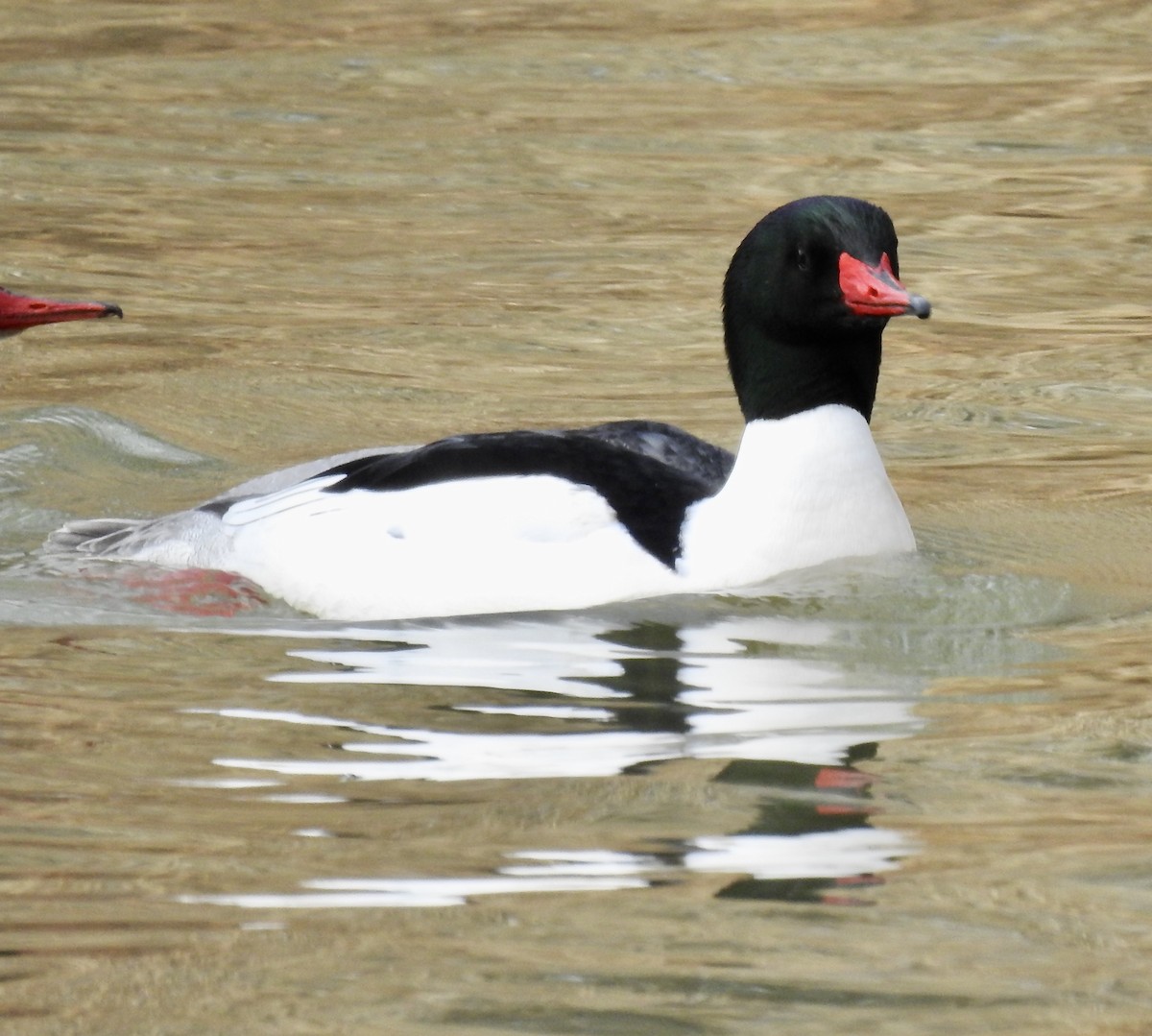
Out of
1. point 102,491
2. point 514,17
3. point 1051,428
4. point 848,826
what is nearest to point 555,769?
point 848,826

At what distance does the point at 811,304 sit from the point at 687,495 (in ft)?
1.92

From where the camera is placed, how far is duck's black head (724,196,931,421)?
553cm

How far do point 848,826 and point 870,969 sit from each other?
637 millimetres

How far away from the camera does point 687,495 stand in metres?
5.81

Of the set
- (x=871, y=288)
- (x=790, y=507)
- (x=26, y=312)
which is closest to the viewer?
(x=871, y=288)

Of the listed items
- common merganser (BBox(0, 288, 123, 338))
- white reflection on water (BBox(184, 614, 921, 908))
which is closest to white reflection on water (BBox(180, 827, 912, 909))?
white reflection on water (BBox(184, 614, 921, 908))

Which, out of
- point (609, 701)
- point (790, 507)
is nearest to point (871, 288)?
point (790, 507)

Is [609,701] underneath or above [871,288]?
underneath

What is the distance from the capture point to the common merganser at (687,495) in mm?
5594

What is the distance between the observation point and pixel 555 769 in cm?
443

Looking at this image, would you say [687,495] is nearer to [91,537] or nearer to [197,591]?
[197,591]

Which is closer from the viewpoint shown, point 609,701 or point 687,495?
point 609,701

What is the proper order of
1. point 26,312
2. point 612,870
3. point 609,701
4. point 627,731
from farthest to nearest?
point 26,312 < point 609,701 < point 627,731 < point 612,870

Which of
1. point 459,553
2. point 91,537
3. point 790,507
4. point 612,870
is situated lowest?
point 91,537
